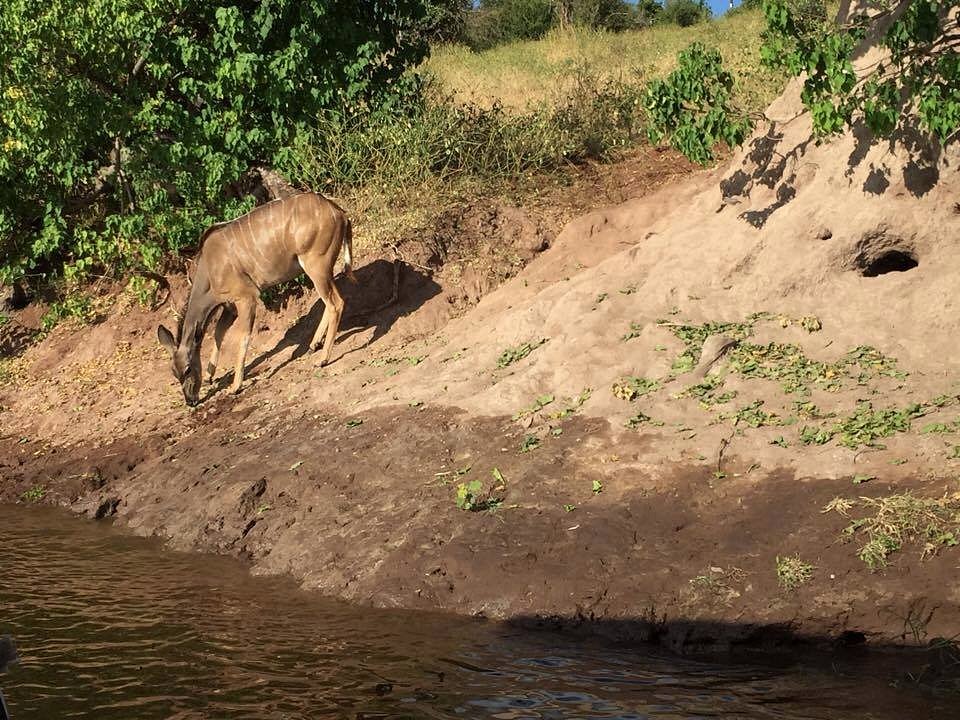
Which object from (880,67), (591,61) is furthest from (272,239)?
(591,61)

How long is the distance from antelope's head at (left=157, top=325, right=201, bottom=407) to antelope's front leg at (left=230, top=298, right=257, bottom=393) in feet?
1.39

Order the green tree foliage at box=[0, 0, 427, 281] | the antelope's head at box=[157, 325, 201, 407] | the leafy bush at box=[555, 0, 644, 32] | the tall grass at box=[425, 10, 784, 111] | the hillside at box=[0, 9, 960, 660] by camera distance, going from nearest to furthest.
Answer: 1. the hillside at box=[0, 9, 960, 660]
2. the antelope's head at box=[157, 325, 201, 407]
3. the green tree foliage at box=[0, 0, 427, 281]
4. the tall grass at box=[425, 10, 784, 111]
5. the leafy bush at box=[555, 0, 644, 32]

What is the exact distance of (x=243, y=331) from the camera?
1325 centimetres

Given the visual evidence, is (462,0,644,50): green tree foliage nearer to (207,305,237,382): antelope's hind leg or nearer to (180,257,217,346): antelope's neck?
(207,305,237,382): antelope's hind leg

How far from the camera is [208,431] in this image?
11.9 metres

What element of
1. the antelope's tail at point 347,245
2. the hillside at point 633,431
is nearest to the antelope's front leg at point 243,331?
the hillside at point 633,431

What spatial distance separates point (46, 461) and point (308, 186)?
4.99 meters

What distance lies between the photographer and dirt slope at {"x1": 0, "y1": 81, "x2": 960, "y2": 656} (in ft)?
24.4

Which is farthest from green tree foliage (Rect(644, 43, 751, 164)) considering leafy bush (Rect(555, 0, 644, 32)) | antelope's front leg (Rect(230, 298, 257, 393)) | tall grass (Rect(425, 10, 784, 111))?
leafy bush (Rect(555, 0, 644, 32))

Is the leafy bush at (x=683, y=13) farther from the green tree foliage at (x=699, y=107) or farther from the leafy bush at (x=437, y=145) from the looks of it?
the green tree foliage at (x=699, y=107)

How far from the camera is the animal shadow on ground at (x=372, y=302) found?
45.2ft

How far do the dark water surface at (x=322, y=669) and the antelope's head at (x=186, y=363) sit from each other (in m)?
4.28

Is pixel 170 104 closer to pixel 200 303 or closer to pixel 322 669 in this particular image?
pixel 200 303

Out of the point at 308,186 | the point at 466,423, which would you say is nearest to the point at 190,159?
the point at 308,186
